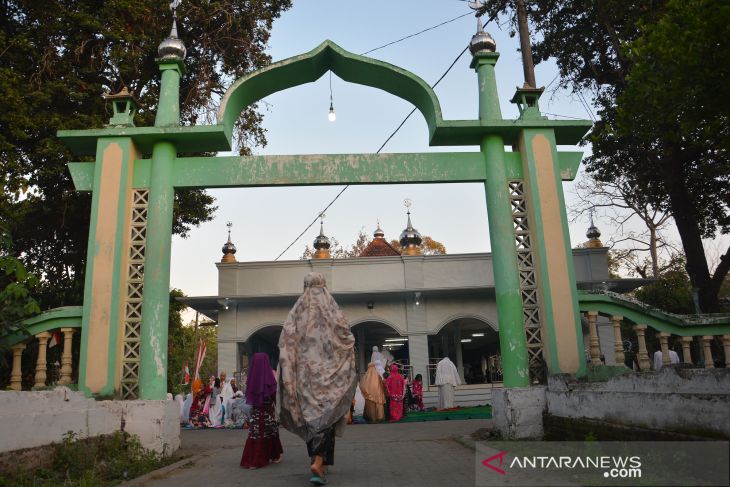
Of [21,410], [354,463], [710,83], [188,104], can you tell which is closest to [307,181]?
[354,463]

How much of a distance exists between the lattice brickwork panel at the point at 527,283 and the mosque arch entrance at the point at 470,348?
1002 centimetres

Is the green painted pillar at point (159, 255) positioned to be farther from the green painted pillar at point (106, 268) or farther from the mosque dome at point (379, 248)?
the mosque dome at point (379, 248)

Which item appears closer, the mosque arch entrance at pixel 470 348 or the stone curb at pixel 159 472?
the stone curb at pixel 159 472

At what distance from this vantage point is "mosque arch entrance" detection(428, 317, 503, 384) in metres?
20.1

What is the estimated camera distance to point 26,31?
34.9 ft

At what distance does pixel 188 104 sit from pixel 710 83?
9799 mm

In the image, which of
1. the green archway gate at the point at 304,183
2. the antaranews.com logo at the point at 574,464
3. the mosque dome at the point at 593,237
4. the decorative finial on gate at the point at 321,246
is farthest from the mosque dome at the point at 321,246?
A: the antaranews.com logo at the point at 574,464

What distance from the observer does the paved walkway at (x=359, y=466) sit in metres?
5.22

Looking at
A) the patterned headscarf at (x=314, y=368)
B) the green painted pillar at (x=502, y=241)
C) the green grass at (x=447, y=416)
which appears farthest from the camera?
the green grass at (x=447, y=416)

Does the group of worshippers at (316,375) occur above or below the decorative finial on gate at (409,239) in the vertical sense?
below

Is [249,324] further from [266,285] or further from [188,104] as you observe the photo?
[188,104]

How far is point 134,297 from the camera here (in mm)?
7582

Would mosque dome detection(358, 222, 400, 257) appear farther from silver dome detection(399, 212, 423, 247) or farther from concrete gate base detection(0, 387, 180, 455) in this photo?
concrete gate base detection(0, 387, 180, 455)

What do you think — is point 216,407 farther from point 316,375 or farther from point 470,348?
point 470,348
